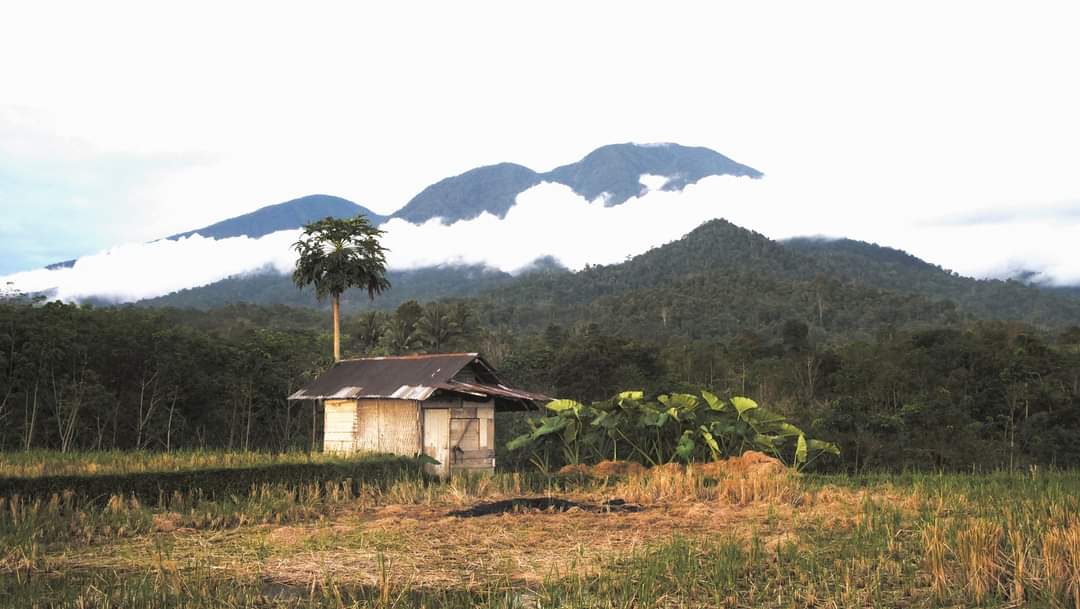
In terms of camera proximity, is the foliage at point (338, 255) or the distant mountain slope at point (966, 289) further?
the distant mountain slope at point (966, 289)

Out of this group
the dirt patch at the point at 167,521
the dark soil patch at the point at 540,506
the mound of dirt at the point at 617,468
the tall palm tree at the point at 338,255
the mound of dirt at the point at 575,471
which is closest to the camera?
the dirt patch at the point at 167,521

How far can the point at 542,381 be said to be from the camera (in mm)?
55281

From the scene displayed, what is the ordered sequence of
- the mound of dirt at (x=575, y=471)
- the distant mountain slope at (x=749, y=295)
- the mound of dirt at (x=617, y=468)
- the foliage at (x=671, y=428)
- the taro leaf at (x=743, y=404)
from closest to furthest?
the mound of dirt at (x=575, y=471), the mound of dirt at (x=617, y=468), the taro leaf at (x=743, y=404), the foliage at (x=671, y=428), the distant mountain slope at (x=749, y=295)

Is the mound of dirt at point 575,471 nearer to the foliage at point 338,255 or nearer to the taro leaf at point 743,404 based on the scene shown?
the taro leaf at point 743,404

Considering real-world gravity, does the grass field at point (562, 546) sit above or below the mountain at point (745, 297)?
below

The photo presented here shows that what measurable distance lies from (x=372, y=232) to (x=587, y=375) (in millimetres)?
19799

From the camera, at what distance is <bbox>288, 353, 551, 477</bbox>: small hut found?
2359cm

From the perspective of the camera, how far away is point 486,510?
15094 mm

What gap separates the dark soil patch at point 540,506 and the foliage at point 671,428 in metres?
6.00

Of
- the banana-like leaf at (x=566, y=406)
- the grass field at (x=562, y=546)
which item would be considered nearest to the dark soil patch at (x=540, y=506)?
the grass field at (x=562, y=546)

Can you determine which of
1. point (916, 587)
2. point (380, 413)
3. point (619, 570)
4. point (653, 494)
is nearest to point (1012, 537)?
point (916, 587)

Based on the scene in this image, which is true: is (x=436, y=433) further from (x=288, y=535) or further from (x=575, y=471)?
(x=288, y=535)

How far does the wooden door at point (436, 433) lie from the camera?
23.7 m

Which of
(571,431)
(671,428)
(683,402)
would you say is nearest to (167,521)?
(571,431)
